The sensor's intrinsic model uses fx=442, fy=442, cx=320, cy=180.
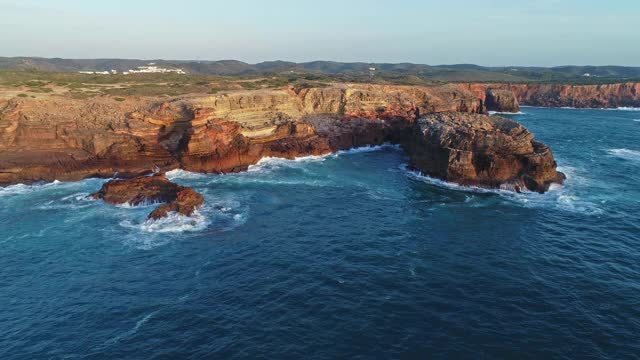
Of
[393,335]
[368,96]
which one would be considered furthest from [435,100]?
[393,335]

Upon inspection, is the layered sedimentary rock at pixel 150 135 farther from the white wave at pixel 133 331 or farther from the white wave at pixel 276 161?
the white wave at pixel 133 331

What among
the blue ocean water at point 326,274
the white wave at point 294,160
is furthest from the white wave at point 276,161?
the blue ocean water at point 326,274

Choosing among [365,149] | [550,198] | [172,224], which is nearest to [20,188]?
[172,224]

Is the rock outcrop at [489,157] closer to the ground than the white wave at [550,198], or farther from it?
farther from it

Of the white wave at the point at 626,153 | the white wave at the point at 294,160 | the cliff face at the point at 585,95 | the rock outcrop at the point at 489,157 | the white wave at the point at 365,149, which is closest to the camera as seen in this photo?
the rock outcrop at the point at 489,157

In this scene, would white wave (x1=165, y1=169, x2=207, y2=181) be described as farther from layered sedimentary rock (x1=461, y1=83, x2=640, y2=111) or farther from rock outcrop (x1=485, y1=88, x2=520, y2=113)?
layered sedimentary rock (x1=461, y1=83, x2=640, y2=111)

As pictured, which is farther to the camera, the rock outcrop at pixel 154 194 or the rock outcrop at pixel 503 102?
the rock outcrop at pixel 503 102
